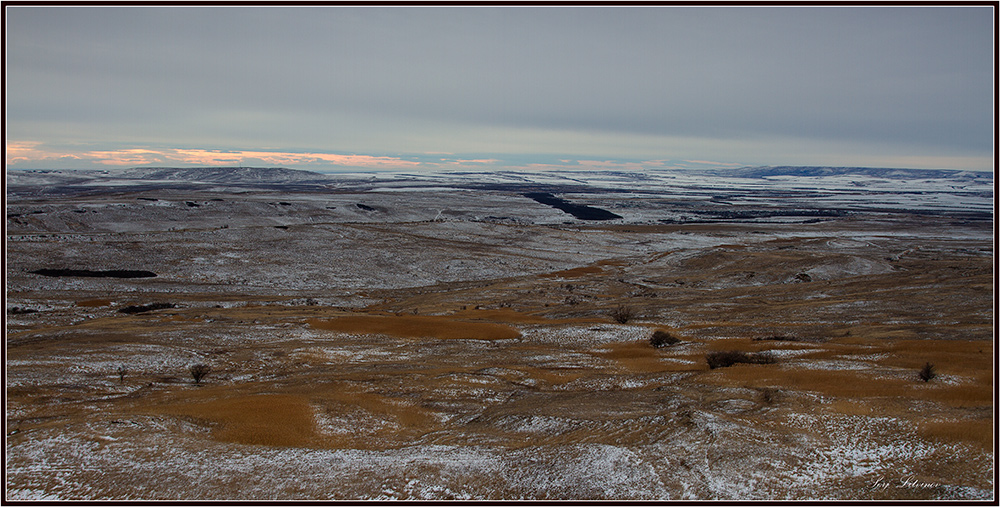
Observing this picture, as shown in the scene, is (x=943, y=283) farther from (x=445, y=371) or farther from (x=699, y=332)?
(x=445, y=371)

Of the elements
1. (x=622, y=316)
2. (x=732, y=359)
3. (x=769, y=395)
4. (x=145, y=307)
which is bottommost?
(x=145, y=307)

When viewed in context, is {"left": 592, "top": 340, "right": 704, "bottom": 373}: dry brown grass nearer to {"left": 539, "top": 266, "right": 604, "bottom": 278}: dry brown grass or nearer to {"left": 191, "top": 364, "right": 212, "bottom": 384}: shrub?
→ {"left": 191, "top": 364, "right": 212, "bottom": 384}: shrub

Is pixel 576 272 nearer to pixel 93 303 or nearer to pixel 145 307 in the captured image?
pixel 145 307

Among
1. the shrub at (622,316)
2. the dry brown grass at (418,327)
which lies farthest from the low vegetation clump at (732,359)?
the dry brown grass at (418,327)

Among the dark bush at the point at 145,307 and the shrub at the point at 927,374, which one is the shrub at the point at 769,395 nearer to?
the shrub at the point at 927,374

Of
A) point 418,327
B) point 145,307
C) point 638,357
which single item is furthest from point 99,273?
point 638,357

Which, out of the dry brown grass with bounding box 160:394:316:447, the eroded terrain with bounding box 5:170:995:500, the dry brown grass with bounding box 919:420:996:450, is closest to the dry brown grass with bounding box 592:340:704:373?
the eroded terrain with bounding box 5:170:995:500
